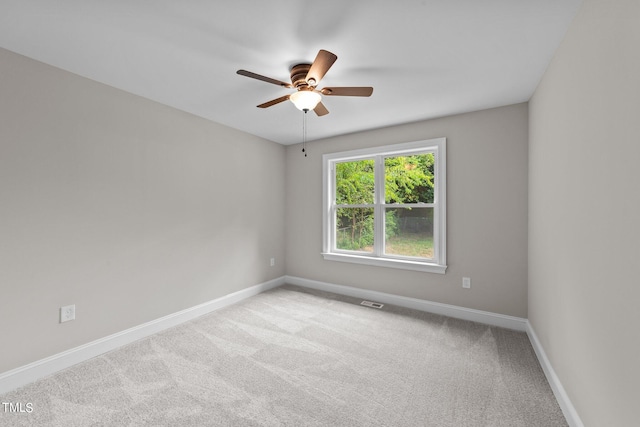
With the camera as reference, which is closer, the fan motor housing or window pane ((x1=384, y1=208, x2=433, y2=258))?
the fan motor housing

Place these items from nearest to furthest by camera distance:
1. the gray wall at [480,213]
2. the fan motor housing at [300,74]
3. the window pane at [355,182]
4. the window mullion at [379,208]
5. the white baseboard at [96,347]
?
the white baseboard at [96,347] → the fan motor housing at [300,74] → the gray wall at [480,213] → the window mullion at [379,208] → the window pane at [355,182]

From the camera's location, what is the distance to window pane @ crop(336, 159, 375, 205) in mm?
3965

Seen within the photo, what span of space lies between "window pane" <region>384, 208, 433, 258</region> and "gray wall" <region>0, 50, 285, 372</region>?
212 cm

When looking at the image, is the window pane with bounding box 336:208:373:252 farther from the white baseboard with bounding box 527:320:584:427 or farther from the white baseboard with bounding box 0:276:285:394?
the white baseboard with bounding box 527:320:584:427

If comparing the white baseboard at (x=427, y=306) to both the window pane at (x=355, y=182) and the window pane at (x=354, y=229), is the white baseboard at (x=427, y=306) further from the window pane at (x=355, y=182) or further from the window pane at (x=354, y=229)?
the window pane at (x=355, y=182)

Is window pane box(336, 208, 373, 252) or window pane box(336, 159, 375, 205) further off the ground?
window pane box(336, 159, 375, 205)

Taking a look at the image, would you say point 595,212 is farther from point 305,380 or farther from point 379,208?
point 379,208

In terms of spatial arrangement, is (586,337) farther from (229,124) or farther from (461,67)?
(229,124)

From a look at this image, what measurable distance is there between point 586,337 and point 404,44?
79.4 inches

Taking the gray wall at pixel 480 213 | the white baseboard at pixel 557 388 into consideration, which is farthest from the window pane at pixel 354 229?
the white baseboard at pixel 557 388

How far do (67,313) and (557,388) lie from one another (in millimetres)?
3662

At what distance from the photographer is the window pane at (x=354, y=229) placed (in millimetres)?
3977

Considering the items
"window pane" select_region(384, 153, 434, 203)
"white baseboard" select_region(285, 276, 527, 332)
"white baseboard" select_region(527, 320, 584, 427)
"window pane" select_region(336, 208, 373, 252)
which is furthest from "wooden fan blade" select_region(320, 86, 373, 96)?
"white baseboard" select_region(285, 276, 527, 332)

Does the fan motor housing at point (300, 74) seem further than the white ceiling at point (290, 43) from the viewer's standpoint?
Yes
